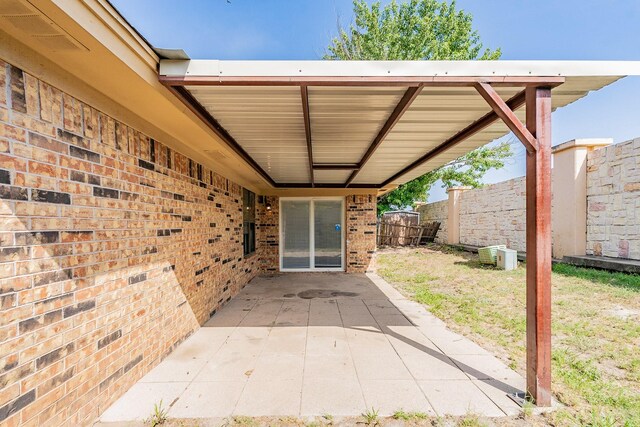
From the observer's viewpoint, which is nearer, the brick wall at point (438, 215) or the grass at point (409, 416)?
the grass at point (409, 416)

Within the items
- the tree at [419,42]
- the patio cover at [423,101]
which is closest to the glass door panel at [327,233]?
the patio cover at [423,101]

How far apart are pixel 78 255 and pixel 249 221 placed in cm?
525

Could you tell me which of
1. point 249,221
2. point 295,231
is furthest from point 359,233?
point 249,221

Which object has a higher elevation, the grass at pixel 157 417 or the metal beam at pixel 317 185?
the metal beam at pixel 317 185

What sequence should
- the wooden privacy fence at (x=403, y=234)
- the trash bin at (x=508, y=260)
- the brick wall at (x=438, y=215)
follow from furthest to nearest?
the wooden privacy fence at (x=403, y=234) < the brick wall at (x=438, y=215) < the trash bin at (x=508, y=260)

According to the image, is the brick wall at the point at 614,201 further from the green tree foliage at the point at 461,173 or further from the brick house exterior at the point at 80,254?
the green tree foliage at the point at 461,173

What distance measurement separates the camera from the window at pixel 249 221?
22.2 feet

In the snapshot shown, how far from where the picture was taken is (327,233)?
8.36m

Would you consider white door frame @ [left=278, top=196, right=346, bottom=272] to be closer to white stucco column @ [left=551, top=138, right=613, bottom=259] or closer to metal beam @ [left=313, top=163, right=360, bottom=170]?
metal beam @ [left=313, top=163, right=360, bottom=170]

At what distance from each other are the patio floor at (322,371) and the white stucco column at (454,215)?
9223 mm

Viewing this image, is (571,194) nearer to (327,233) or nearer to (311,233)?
(327,233)

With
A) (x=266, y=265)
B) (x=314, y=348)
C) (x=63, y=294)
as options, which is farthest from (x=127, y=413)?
(x=266, y=265)

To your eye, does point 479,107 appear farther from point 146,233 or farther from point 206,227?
point 206,227

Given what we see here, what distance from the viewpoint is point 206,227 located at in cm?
432
